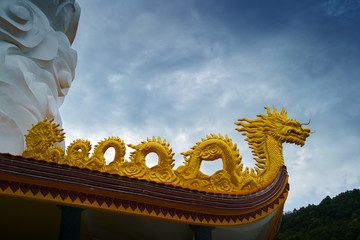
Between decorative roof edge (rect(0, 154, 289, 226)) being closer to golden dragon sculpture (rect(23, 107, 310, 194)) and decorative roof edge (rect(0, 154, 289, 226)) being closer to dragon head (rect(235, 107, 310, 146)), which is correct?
golden dragon sculpture (rect(23, 107, 310, 194))

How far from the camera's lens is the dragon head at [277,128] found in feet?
23.7

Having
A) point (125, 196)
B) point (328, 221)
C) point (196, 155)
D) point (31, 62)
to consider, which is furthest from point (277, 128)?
point (328, 221)

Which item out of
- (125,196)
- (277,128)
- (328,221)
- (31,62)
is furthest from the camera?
(328,221)

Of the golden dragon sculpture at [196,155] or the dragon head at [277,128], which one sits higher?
the dragon head at [277,128]

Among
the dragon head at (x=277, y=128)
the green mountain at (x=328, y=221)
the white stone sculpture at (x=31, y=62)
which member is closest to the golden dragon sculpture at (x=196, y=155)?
the dragon head at (x=277, y=128)

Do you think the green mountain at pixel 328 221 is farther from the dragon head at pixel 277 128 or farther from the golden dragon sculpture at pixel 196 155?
the golden dragon sculpture at pixel 196 155

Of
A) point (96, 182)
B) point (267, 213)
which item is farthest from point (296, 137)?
point (96, 182)

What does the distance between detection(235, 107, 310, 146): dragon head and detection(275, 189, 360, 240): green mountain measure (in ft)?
39.2

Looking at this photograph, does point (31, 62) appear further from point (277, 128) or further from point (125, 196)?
point (277, 128)

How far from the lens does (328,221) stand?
2031 centimetres

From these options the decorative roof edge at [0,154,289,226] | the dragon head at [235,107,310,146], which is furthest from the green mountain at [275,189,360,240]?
the decorative roof edge at [0,154,289,226]

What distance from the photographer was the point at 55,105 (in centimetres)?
977

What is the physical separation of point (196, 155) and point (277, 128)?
182 centimetres

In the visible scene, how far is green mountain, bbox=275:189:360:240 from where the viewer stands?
58.8 feet
